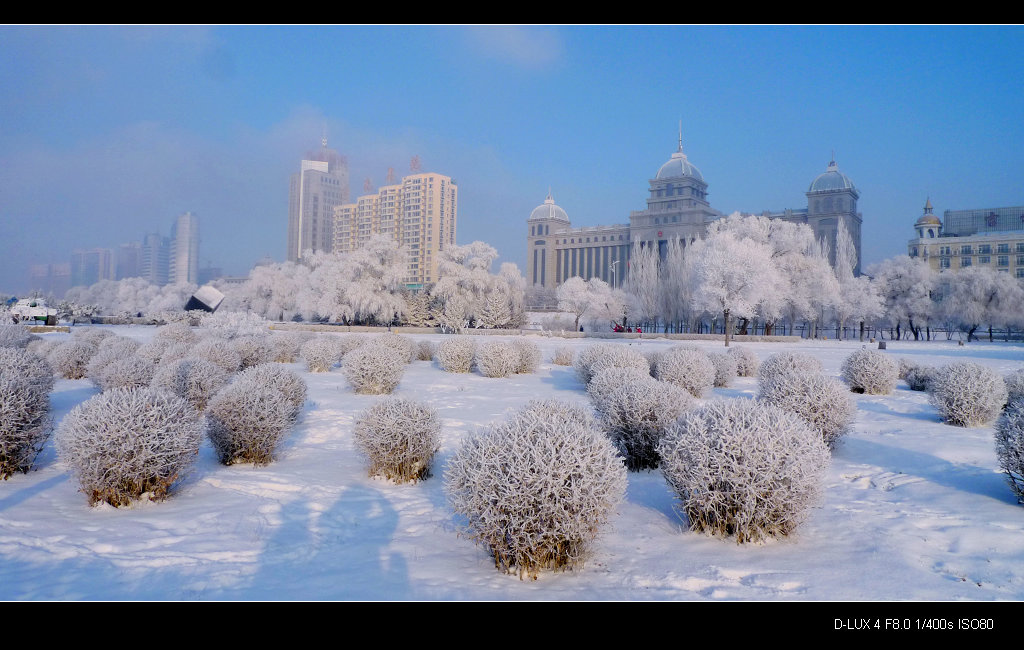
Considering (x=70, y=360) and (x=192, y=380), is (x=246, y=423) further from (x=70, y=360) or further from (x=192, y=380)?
(x=70, y=360)

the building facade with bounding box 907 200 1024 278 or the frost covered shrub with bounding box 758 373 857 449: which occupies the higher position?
the building facade with bounding box 907 200 1024 278

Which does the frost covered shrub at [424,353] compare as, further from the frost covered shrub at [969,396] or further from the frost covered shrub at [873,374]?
the frost covered shrub at [969,396]

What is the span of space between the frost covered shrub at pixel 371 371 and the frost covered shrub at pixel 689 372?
5668mm

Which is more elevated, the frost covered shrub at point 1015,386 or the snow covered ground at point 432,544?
the frost covered shrub at point 1015,386

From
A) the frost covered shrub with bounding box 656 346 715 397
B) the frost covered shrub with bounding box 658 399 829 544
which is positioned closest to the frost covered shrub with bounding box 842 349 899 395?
the frost covered shrub with bounding box 656 346 715 397

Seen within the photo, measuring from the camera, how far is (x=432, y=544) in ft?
14.7

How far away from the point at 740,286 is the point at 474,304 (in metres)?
20.5

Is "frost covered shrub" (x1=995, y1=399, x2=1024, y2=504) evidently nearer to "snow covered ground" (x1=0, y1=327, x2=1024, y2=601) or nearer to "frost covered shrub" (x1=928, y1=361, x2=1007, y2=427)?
"snow covered ground" (x1=0, y1=327, x2=1024, y2=601)

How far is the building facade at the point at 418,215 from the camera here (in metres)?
139

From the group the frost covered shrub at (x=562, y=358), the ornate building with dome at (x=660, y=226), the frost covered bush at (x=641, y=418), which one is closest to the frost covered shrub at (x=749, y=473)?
the frost covered bush at (x=641, y=418)

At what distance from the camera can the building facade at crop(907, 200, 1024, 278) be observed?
82.3 m

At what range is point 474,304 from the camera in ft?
A: 153

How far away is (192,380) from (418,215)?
5321 inches

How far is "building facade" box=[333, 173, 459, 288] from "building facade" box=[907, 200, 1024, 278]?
94211 millimetres
